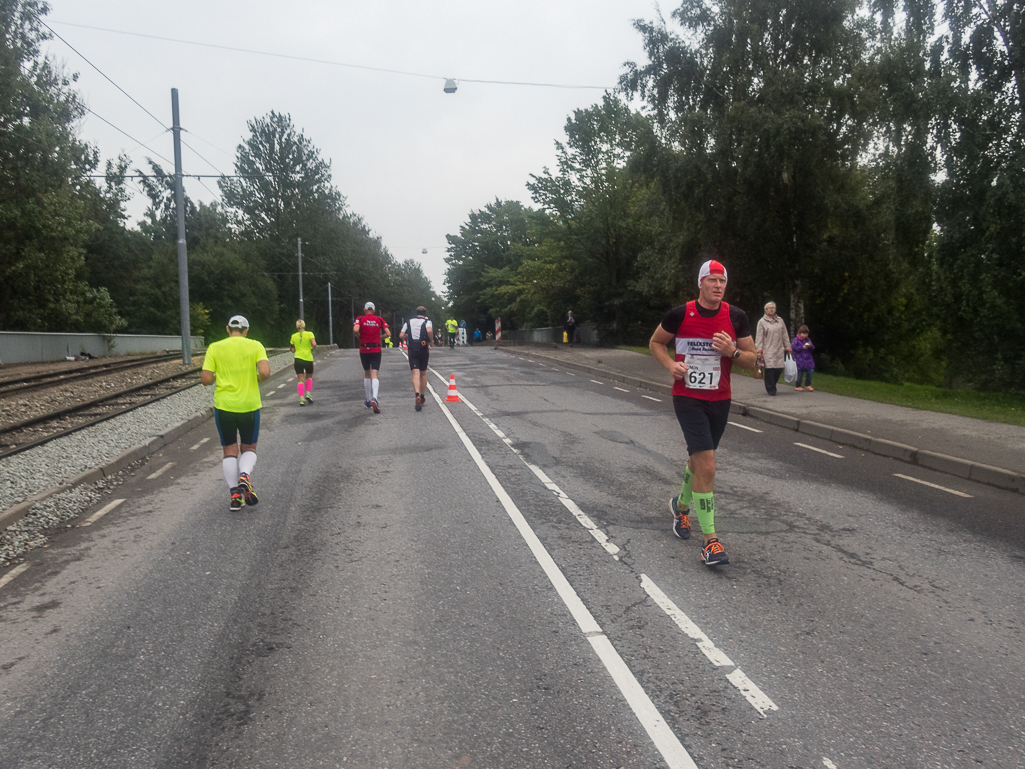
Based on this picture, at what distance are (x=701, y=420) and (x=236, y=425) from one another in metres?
4.15

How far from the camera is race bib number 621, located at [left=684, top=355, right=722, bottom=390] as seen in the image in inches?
212

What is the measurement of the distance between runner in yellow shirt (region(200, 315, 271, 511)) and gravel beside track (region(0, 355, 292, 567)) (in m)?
1.45

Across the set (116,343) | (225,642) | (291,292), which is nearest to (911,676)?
(225,642)

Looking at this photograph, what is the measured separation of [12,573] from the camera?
5.33 metres

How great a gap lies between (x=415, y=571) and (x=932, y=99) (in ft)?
57.9

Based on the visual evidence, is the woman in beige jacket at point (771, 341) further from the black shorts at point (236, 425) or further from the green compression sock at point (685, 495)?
the black shorts at point (236, 425)

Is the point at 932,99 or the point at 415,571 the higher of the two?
the point at 932,99

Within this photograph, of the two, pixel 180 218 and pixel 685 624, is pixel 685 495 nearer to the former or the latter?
pixel 685 624

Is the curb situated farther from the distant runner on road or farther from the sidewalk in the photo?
the sidewalk

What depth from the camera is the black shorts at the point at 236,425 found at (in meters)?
6.99

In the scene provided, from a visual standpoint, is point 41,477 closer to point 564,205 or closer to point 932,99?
point 932,99

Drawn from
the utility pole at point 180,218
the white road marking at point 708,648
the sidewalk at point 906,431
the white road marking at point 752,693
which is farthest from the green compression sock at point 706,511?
the utility pole at point 180,218

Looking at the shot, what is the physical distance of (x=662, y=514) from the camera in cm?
671

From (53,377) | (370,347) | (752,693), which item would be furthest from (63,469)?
(53,377)
